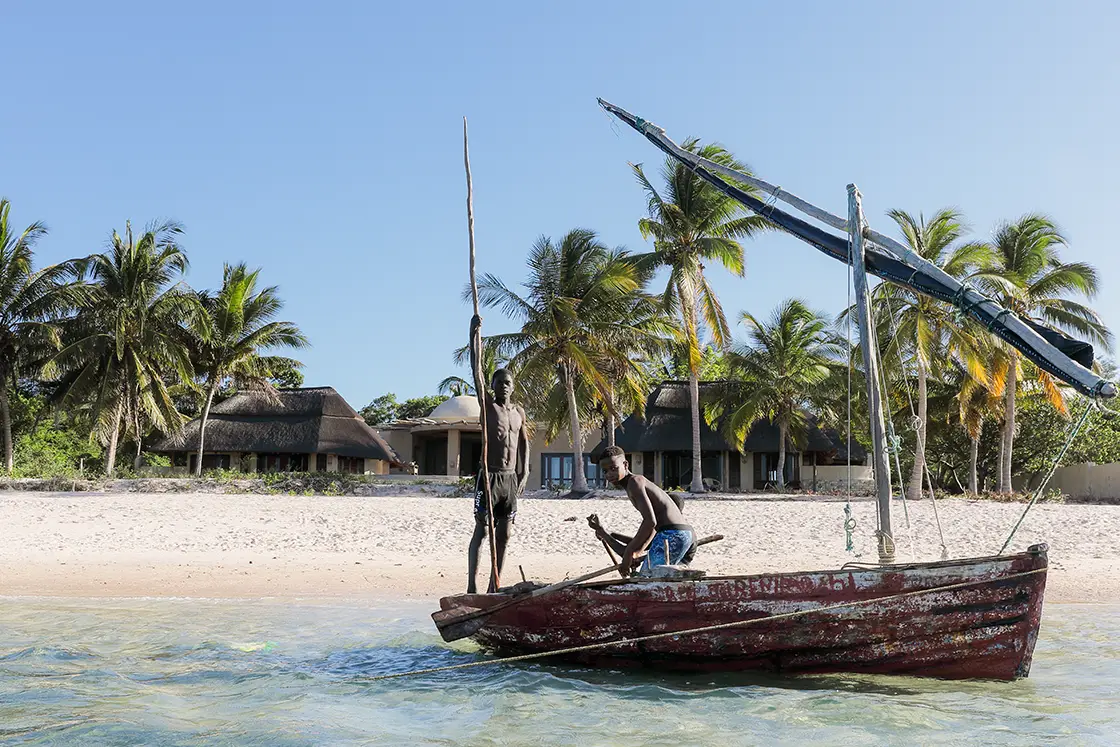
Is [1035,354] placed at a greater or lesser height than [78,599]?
greater

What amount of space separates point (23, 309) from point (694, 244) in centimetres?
2017

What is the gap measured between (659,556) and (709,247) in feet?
67.7

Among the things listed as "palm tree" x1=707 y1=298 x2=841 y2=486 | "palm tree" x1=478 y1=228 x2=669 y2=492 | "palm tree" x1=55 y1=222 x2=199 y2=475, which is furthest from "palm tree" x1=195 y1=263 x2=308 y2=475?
"palm tree" x1=707 y1=298 x2=841 y2=486

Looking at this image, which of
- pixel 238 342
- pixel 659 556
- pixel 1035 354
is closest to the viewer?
pixel 1035 354

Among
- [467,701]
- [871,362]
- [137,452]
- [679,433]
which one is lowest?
[467,701]

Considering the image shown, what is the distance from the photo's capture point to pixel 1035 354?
22.0ft

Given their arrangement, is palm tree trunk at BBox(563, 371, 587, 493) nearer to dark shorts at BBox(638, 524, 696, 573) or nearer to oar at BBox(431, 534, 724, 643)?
oar at BBox(431, 534, 724, 643)

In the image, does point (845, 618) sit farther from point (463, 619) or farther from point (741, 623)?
point (463, 619)

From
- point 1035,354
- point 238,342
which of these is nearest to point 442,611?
point 1035,354

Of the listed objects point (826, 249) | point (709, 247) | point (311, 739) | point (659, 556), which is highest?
point (709, 247)

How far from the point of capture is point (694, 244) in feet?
90.2

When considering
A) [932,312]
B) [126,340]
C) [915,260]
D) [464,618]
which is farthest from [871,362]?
[126,340]

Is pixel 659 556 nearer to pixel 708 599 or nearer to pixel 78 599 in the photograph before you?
pixel 708 599

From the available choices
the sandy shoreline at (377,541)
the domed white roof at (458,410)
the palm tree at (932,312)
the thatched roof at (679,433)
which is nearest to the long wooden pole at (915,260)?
the sandy shoreline at (377,541)
